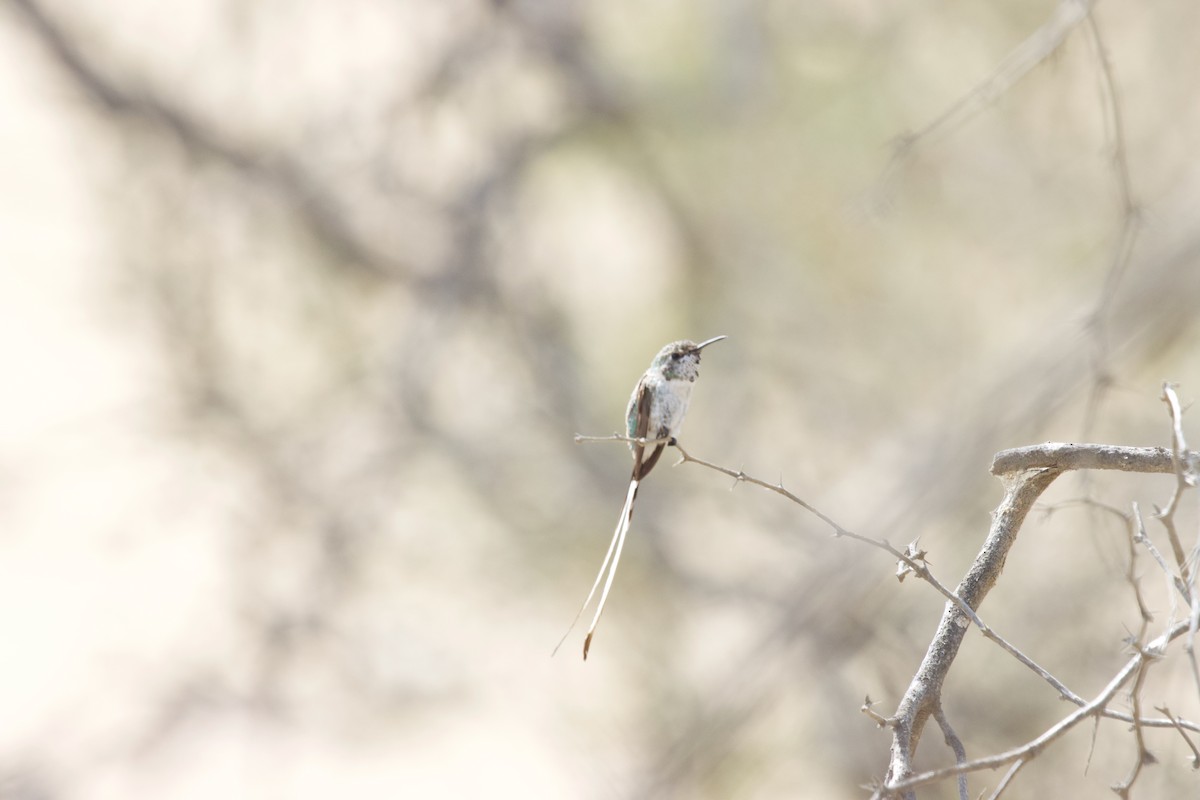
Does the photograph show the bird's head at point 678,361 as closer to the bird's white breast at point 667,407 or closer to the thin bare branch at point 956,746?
the bird's white breast at point 667,407

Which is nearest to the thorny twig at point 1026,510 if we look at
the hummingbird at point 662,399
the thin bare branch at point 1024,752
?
the thin bare branch at point 1024,752

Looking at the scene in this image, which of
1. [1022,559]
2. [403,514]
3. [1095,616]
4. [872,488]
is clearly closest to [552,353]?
[403,514]

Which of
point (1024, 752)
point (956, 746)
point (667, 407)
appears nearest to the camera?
point (1024, 752)

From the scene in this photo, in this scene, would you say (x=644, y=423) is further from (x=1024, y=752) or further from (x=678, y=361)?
(x=1024, y=752)

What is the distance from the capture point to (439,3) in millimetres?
4004

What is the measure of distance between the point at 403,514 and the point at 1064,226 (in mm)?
2834

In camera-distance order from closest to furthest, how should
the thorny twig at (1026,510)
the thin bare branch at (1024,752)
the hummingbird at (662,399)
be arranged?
the thin bare branch at (1024,752) < the thorny twig at (1026,510) < the hummingbird at (662,399)

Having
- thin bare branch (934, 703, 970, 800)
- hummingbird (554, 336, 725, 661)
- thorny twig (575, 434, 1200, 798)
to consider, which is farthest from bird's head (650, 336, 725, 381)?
thin bare branch (934, 703, 970, 800)

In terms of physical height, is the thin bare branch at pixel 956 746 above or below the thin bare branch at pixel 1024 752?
above

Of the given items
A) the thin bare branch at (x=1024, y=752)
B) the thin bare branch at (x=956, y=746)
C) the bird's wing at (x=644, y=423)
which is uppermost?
the bird's wing at (x=644, y=423)

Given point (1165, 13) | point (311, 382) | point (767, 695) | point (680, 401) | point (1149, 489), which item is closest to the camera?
point (680, 401)

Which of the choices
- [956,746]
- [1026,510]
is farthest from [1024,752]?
[1026,510]

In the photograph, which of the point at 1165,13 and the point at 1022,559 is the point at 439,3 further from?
the point at 1022,559

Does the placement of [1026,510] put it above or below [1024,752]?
above
